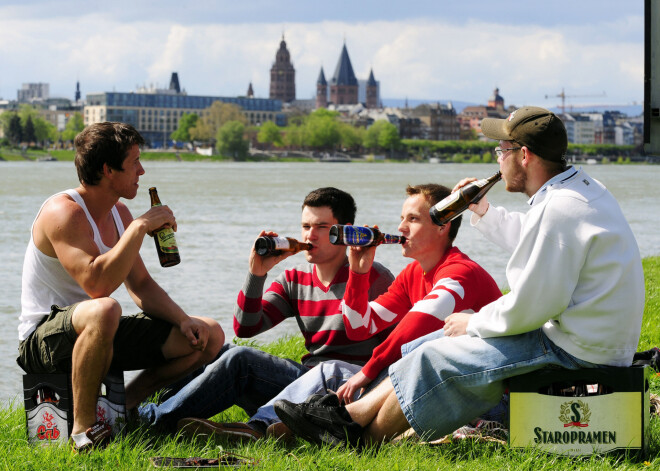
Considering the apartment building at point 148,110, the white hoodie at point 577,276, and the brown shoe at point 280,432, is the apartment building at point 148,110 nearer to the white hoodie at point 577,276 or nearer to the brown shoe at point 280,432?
the brown shoe at point 280,432

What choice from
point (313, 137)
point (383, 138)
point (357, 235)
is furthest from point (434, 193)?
point (383, 138)

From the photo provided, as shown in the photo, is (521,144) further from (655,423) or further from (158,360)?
(158,360)

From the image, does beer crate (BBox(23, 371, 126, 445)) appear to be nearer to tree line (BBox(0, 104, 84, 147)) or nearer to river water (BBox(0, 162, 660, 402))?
river water (BBox(0, 162, 660, 402))

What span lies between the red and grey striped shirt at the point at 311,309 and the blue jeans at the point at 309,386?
27cm

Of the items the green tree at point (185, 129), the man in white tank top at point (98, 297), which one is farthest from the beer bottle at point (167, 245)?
the green tree at point (185, 129)

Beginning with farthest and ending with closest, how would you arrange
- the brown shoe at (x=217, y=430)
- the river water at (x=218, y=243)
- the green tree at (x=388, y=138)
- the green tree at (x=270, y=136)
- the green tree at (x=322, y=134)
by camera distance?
the green tree at (x=388, y=138), the green tree at (x=322, y=134), the green tree at (x=270, y=136), the river water at (x=218, y=243), the brown shoe at (x=217, y=430)

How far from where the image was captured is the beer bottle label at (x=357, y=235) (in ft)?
14.7

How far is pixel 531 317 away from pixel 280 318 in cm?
169

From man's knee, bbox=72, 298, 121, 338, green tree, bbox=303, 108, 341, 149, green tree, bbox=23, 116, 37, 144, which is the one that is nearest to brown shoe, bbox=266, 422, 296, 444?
man's knee, bbox=72, 298, 121, 338

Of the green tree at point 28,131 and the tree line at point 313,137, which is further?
the tree line at point 313,137

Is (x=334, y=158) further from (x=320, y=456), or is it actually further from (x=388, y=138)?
(x=320, y=456)

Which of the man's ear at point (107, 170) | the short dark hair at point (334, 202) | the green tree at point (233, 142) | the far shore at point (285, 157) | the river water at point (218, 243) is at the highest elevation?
the green tree at point (233, 142)

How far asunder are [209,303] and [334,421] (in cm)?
735

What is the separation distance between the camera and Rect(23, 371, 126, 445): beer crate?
4238 mm
